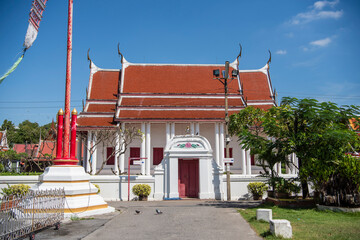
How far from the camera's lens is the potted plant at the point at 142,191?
1551cm

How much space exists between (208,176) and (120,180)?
4.30 m

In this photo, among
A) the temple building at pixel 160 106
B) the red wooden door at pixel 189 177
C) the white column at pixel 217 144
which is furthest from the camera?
the white column at pixel 217 144

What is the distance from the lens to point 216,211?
10.9 meters

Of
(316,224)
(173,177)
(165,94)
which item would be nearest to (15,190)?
(173,177)

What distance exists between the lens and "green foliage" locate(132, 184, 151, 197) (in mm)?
15508

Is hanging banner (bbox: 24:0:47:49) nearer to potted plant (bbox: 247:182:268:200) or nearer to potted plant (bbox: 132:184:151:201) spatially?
potted plant (bbox: 132:184:151:201)

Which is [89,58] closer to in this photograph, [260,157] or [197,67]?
[197,67]

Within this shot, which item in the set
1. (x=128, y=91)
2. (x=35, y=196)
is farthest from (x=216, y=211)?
(x=128, y=91)

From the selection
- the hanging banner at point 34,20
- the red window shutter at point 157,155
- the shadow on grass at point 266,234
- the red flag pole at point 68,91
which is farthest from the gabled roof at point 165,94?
the shadow on grass at point 266,234

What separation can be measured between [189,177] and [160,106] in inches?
326

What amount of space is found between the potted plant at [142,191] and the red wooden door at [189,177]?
1.65 m

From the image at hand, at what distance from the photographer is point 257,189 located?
15.8 m

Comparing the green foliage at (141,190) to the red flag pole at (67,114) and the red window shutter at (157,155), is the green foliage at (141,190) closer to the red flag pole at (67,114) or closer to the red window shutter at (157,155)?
the red flag pole at (67,114)

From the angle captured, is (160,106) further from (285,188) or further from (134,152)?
(285,188)
